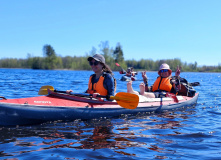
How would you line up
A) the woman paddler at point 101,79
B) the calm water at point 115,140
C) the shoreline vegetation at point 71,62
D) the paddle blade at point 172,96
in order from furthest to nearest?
the shoreline vegetation at point 71,62
the paddle blade at point 172,96
the woman paddler at point 101,79
the calm water at point 115,140

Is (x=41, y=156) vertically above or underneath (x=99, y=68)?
underneath

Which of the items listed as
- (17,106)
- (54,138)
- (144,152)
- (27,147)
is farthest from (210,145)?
(17,106)

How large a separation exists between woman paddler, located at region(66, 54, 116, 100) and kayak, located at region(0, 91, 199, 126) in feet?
1.04

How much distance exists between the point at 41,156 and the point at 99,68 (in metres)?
3.30

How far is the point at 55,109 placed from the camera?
5.91 meters

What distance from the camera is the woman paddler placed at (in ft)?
22.4

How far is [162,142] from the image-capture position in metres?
5.06

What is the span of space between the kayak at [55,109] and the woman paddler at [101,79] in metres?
0.32

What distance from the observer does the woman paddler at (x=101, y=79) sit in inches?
269

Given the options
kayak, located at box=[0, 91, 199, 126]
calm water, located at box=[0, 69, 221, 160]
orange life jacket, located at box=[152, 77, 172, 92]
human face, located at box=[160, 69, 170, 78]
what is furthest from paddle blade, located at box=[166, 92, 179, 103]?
calm water, located at box=[0, 69, 221, 160]

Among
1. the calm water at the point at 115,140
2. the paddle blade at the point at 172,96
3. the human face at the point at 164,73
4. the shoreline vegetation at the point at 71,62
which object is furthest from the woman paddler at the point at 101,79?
the shoreline vegetation at the point at 71,62

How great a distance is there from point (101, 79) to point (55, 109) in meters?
1.54

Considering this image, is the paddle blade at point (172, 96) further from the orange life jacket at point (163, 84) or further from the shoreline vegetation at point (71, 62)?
the shoreline vegetation at point (71, 62)

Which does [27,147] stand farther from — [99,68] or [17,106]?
[99,68]
